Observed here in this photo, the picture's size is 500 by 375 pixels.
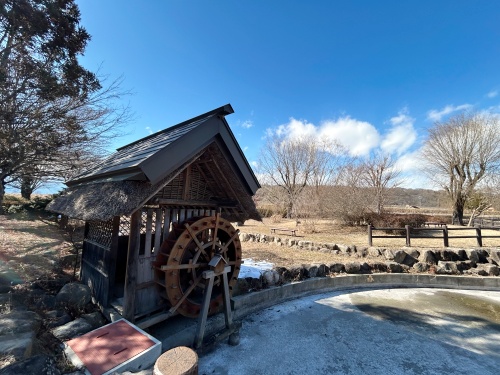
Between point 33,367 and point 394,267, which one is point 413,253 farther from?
point 33,367

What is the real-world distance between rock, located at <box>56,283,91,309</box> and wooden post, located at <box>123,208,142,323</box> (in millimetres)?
1173

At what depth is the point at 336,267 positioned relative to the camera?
6.46 meters

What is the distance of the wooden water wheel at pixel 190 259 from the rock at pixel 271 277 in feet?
4.30

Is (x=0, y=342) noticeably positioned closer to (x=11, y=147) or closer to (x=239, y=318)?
(x=239, y=318)

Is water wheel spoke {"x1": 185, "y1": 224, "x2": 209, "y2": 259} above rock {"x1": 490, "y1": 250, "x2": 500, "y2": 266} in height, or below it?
above

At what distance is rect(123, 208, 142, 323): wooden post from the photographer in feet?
9.57

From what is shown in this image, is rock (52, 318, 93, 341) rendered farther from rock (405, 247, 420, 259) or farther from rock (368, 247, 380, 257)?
rock (405, 247, 420, 259)

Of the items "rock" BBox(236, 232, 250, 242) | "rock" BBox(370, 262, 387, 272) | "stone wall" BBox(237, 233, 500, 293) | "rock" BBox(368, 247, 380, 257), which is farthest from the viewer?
"rock" BBox(236, 232, 250, 242)

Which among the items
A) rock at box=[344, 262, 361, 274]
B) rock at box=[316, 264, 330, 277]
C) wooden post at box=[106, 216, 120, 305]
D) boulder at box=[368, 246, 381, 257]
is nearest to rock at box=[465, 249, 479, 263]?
boulder at box=[368, 246, 381, 257]

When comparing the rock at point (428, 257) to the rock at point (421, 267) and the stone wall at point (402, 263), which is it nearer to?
the stone wall at point (402, 263)

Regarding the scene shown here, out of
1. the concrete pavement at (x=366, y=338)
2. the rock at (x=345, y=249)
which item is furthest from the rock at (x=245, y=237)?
the concrete pavement at (x=366, y=338)

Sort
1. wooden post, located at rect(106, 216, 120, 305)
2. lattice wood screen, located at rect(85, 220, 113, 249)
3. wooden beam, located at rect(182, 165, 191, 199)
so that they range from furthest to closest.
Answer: lattice wood screen, located at rect(85, 220, 113, 249), wooden beam, located at rect(182, 165, 191, 199), wooden post, located at rect(106, 216, 120, 305)

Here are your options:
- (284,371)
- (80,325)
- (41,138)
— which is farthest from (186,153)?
(41,138)

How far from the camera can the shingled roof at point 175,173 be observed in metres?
2.64
